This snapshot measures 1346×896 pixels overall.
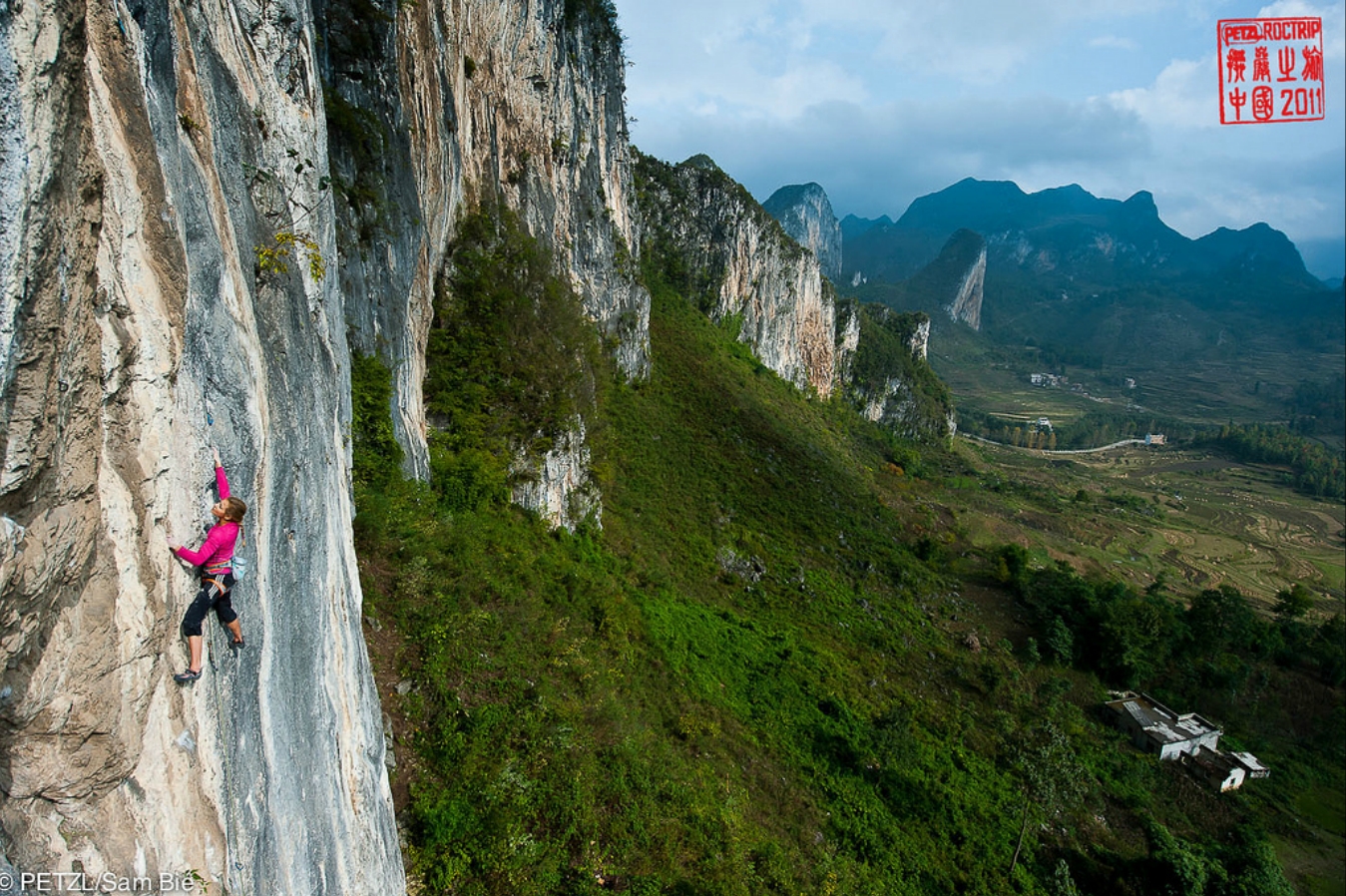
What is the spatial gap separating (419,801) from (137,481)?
23.9 ft

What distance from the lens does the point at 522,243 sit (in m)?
22.3

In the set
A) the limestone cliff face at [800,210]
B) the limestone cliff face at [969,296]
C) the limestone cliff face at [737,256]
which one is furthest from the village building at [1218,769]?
the limestone cliff face at [969,296]

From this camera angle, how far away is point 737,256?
58.3m

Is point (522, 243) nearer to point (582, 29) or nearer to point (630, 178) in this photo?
point (582, 29)

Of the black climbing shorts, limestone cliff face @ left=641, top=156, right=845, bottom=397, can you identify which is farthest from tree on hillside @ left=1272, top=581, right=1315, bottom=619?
the black climbing shorts

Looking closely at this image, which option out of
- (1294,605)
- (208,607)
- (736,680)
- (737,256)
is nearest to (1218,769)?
(736,680)

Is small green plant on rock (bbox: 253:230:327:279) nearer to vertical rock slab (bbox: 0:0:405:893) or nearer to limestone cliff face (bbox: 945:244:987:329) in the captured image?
vertical rock slab (bbox: 0:0:405:893)

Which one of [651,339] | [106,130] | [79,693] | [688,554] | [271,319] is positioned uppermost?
[651,339]

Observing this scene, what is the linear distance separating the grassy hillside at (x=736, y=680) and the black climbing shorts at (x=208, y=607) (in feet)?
19.8

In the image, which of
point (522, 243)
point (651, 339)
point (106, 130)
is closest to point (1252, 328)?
point (651, 339)

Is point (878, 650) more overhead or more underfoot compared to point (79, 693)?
more underfoot

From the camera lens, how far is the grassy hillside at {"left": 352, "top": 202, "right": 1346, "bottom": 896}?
1045 cm

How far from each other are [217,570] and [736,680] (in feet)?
57.5

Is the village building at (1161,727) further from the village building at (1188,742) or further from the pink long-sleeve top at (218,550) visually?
the pink long-sleeve top at (218,550)
